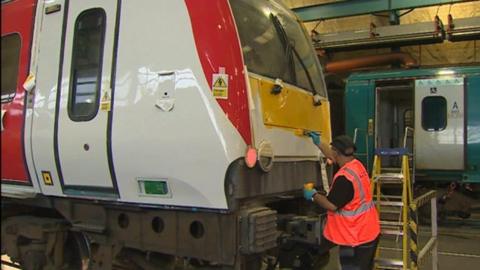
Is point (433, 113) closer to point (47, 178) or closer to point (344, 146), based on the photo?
point (344, 146)

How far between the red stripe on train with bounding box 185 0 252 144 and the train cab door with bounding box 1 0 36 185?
1746mm

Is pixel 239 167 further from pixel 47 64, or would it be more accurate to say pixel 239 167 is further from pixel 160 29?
pixel 47 64

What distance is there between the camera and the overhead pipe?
12719 mm

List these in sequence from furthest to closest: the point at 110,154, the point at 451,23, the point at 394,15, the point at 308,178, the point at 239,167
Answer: the point at 394,15
the point at 451,23
the point at 308,178
the point at 110,154
the point at 239,167

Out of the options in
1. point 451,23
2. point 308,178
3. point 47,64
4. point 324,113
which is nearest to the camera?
point 47,64

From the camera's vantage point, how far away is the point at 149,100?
340cm

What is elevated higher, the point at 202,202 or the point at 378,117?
the point at 378,117

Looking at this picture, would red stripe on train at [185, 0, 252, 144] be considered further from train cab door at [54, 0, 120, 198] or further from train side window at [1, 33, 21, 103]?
train side window at [1, 33, 21, 103]

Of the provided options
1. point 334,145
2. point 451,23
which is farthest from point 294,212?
point 451,23

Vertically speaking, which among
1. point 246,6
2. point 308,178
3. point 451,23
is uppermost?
point 451,23

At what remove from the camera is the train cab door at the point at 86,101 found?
11.9 feet

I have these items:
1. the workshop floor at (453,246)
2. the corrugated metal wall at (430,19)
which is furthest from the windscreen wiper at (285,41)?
the corrugated metal wall at (430,19)

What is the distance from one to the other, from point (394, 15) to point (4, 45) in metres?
9.56

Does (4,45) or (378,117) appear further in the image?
(378,117)
